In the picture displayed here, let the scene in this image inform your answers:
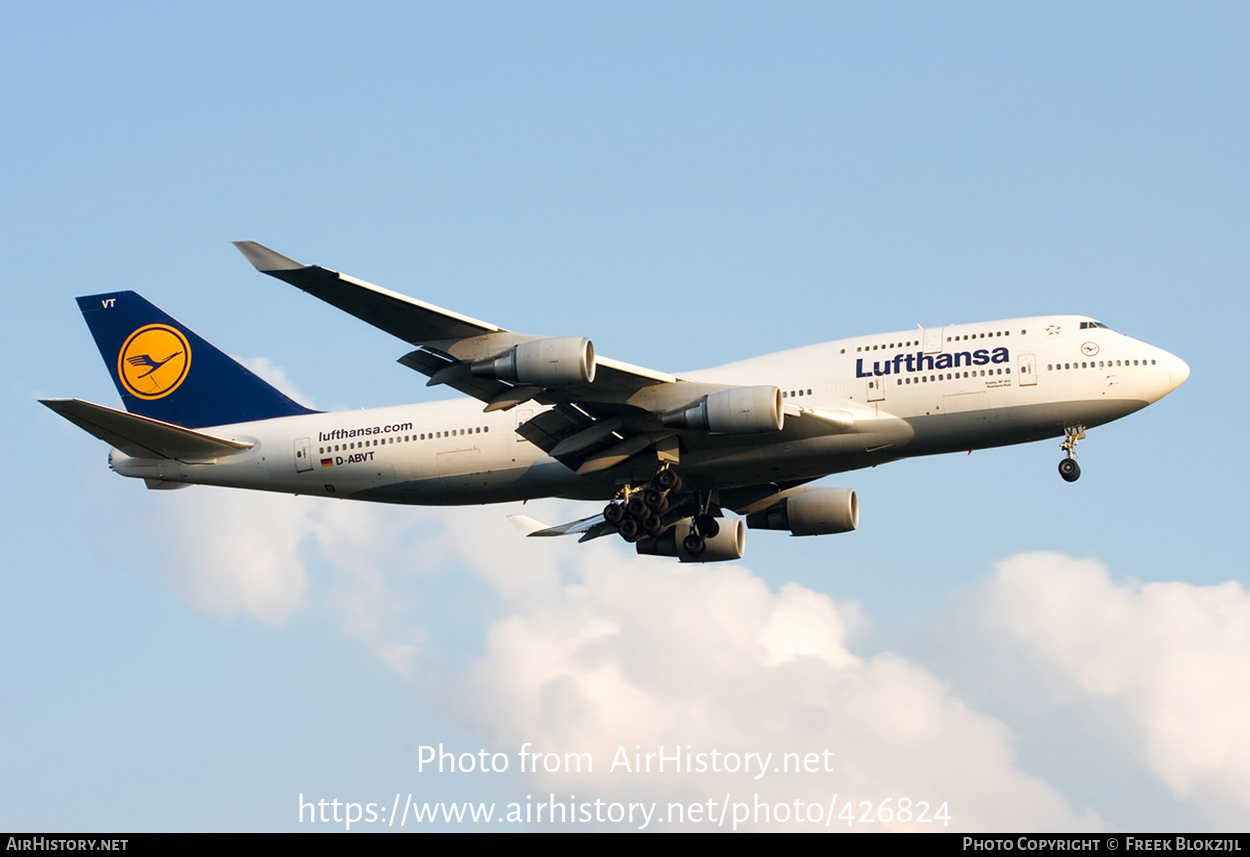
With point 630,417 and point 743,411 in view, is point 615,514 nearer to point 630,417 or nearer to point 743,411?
point 630,417

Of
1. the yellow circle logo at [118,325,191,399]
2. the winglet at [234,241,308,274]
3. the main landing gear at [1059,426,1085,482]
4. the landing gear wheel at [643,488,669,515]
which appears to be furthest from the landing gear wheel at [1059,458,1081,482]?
the yellow circle logo at [118,325,191,399]

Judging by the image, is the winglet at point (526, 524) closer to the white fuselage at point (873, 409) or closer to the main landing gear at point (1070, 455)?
the white fuselage at point (873, 409)

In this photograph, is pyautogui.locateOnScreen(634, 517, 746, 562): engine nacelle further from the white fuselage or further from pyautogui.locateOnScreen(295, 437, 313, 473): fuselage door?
pyautogui.locateOnScreen(295, 437, 313, 473): fuselage door

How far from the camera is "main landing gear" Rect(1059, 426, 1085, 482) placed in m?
39.4

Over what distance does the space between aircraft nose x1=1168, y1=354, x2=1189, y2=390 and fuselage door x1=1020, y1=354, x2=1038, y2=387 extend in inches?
152

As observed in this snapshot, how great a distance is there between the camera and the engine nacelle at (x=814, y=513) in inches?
1834

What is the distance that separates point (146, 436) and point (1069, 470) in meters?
27.2

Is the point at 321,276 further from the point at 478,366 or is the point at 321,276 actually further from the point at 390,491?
the point at 390,491

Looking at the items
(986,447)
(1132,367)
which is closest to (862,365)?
(986,447)

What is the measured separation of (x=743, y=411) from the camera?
37.4 m

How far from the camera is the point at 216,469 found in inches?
1759

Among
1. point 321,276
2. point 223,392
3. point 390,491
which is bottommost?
point 390,491

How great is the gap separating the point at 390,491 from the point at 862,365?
14873mm

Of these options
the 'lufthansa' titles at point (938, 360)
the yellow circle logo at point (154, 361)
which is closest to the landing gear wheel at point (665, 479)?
the 'lufthansa' titles at point (938, 360)
